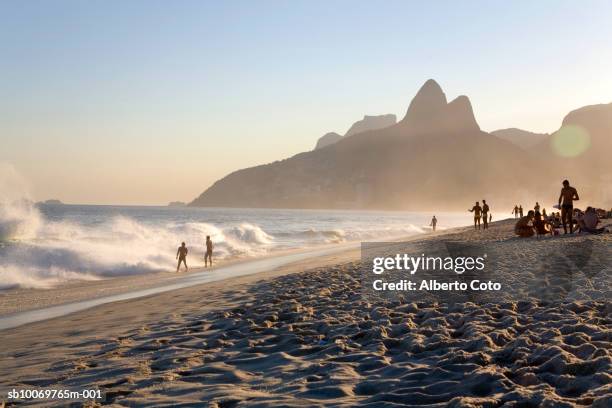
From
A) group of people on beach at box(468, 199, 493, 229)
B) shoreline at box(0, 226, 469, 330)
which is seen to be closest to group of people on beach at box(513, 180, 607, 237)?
group of people on beach at box(468, 199, 493, 229)

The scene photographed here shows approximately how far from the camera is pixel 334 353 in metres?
5.91

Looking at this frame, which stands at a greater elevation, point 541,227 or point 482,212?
point 482,212

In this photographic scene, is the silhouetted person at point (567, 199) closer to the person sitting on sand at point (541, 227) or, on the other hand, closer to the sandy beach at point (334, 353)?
the person sitting on sand at point (541, 227)

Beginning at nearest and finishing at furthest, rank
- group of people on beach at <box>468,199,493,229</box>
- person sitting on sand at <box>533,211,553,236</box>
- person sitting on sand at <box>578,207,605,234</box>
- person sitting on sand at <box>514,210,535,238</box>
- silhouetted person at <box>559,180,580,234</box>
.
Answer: silhouetted person at <box>559,180,580,234</box>
person sitting on sand at <box>578,207,605,234</box>
person sitting on sand at <box>533,211,553,236</box>
person sitting on sand at <box>514,210,535,238</box>
group of people on beach at <box>468,199,493,229</box>

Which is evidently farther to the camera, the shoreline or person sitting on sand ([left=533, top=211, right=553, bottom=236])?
person sitting on sand ([left=533, top=211, right=553, bottom=236])

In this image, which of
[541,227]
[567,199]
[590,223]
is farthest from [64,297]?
[590,223]

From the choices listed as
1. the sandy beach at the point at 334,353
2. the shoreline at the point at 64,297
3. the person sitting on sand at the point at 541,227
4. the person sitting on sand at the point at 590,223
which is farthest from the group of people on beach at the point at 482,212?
the sandy beach at the point at 334,353

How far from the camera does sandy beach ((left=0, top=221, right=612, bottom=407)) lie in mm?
4391

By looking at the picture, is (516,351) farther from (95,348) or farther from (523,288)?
(95,348)

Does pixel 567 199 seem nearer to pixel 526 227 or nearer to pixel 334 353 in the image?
pixel 526 227

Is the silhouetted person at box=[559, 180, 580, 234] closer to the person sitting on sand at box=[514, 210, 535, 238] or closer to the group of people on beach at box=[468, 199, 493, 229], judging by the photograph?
the person sitting on sand at box=[514, 210, 535, 238]

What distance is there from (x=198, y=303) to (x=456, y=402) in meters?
7.77

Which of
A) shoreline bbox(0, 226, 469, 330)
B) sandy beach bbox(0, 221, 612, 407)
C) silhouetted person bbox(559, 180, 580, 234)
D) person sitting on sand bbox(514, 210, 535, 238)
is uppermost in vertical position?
silhouetted person bbox(559, 180, 580, 234)

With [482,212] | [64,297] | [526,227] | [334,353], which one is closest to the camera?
[334,353]
